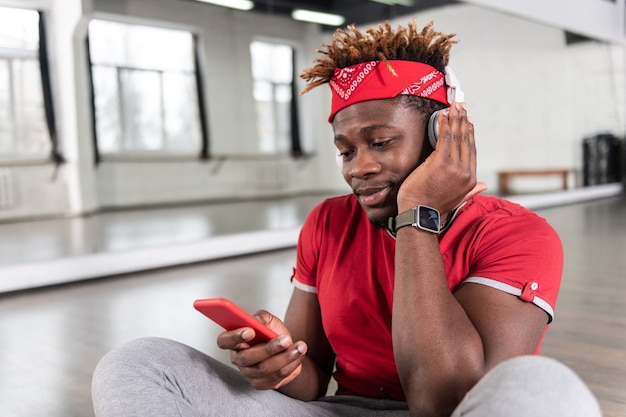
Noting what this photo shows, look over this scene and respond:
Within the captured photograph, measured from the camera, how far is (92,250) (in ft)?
15.4

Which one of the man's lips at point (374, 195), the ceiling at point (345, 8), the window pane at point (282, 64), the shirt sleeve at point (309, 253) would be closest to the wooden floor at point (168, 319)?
the shirt sleeve at point (309, 253)

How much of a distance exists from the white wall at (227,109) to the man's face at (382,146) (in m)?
1.80

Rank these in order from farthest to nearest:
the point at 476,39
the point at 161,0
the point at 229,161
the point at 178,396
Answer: the point at 476,39 < the point at 229,161 < the point at 161,0 < the point at 178,396

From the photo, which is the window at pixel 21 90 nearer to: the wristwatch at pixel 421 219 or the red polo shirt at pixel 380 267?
the red polo shirt at pixel 380 267

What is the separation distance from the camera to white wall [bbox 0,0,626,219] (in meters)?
5.03

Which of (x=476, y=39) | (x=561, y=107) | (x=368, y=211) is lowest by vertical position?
(x=368, y=211)

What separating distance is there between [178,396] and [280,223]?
4.89 m

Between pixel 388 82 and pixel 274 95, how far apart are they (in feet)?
15.9

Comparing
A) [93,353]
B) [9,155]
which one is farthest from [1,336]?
[9,155]

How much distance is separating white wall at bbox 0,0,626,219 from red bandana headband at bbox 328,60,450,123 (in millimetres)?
1759

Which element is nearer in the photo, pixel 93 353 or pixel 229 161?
pixel 93 353

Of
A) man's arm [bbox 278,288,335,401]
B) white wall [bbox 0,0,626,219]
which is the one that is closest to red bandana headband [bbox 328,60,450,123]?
man's arm [bbox 278,288,335,401]

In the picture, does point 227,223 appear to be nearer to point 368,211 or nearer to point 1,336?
point 1,336

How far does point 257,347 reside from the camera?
3.58ft
